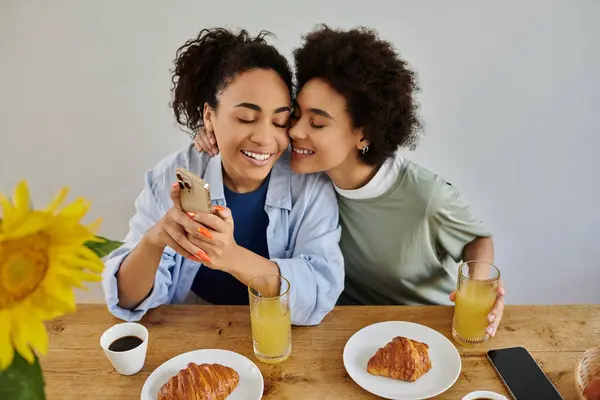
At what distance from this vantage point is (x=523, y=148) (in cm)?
197

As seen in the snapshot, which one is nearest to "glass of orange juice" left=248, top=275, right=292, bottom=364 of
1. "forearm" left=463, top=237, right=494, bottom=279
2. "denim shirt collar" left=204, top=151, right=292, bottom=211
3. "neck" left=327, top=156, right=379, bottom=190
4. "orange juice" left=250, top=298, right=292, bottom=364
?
"orange juice" left=250, top=298, right=292, bottom=364

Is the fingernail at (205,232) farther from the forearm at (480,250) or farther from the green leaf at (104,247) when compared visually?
the forearm at (480,250)

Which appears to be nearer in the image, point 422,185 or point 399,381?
point 399,381

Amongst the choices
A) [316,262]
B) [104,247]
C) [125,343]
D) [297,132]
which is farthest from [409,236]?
[104,247]

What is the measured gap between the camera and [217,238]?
117 centimetres

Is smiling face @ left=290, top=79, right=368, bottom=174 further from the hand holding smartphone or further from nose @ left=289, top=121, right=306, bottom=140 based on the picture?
the hand holding smartphone

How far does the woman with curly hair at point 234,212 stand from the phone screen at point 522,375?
0.40m

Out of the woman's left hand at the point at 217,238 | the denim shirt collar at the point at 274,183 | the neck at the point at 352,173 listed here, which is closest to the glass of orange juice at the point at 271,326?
the woman's left hand at the point at 217,238

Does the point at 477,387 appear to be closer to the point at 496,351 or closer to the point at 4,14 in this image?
the point at 496,351

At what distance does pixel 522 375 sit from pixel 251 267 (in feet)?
2.02

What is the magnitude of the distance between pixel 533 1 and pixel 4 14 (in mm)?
1861

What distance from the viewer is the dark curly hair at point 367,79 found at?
4.39ft

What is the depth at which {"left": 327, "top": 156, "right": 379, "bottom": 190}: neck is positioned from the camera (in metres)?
1.47

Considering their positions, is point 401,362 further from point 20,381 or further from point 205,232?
point 20,381
